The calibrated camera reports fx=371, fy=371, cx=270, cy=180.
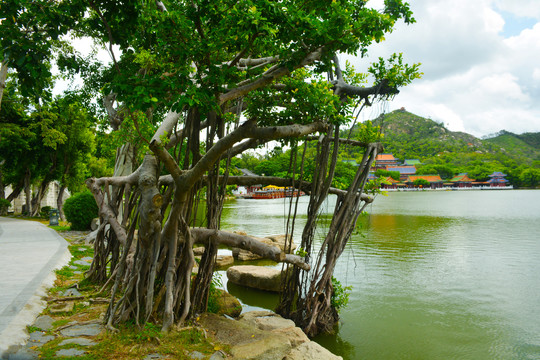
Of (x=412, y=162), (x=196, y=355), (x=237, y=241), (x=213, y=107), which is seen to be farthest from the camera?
(x=412, y=162)

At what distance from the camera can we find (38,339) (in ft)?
12.0

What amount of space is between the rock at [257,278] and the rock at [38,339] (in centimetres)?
476

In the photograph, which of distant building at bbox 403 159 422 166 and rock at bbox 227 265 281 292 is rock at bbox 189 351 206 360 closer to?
rock at bbox 227 265 281 292

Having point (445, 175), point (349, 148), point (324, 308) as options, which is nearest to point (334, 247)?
point (324, 308)

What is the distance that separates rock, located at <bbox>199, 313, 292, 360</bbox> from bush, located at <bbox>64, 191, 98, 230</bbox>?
9.51 meters

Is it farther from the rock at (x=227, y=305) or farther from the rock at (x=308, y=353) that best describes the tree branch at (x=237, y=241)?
the rock at (x=227, y=305)

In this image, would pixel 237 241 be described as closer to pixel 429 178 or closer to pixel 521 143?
pixel 429 178

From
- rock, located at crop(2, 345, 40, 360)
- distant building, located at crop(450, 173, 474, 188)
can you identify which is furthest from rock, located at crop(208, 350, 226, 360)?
distant building, located at crop(450, 173, 474, 188)

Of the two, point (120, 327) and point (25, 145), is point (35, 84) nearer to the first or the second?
point (120, 327)

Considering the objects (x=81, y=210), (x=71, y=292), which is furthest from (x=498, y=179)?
(x=71, y=292)

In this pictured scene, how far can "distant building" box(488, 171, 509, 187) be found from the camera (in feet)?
247

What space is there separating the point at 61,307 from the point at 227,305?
226 centimetres

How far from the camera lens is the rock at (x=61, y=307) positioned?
4.46 meters

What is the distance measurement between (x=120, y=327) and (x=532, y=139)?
134 meters
